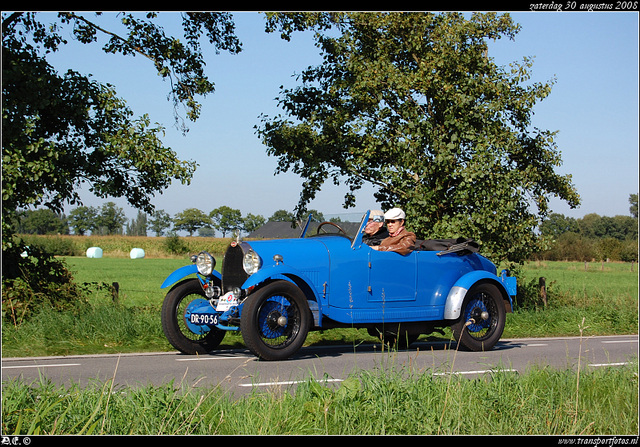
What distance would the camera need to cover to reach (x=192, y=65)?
510 inches

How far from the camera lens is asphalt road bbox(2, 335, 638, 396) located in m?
6.33

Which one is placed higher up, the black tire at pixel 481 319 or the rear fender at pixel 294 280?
the rear fender at pixel 294 280

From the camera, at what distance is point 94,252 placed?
227ft

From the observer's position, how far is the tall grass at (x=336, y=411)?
4.19 metres

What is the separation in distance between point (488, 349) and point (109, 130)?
24.6 ft

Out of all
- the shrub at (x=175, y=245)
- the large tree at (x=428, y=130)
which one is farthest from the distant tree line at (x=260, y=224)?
the large tree at (x=428, y=130)

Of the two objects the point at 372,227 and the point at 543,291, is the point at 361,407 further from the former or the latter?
the point at 543,291

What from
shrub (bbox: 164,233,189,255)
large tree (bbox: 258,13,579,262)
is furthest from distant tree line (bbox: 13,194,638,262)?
large tree (bbox: 258,13,579,262)

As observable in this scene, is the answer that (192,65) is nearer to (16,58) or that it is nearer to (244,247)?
(16,58)

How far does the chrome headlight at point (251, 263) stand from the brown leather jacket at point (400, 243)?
1.83 meters

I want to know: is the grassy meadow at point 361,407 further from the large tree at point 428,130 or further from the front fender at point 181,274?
the large tree at point 428,130

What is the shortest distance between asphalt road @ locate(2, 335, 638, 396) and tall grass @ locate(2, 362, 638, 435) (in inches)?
24.2

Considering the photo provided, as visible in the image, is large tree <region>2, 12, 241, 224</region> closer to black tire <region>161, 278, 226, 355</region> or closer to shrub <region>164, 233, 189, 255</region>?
black tire <region>161, 278, 226, 355</region>
